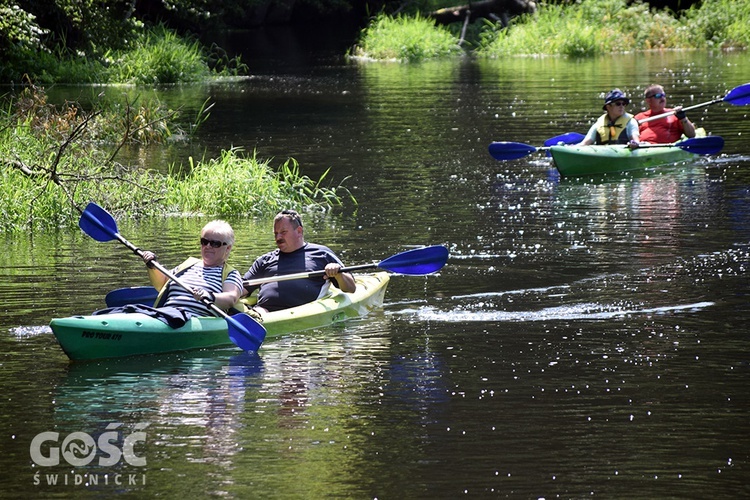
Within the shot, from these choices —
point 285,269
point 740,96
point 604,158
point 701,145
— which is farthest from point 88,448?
point 740,96

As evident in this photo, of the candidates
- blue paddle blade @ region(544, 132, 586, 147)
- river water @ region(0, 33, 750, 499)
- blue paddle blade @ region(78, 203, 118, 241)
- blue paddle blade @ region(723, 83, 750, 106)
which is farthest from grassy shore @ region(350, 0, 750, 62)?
blue paddle blade @ region(78, 203, 118, 241)

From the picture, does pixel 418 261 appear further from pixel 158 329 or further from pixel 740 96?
pixel 740 96

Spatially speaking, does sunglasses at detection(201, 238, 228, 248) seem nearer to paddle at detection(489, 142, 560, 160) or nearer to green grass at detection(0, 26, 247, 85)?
paddle at detection(489, 142, 560, 160)

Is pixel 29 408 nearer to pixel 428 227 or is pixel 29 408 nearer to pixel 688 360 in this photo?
pixel 688 360

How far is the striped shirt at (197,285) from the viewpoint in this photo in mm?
8586

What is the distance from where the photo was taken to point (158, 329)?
8320 millimetres

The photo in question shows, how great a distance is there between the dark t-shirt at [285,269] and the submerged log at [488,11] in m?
31.1

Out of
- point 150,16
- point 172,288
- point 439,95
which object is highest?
point 150,16

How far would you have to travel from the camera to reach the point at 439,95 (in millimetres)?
25812

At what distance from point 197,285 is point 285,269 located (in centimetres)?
82

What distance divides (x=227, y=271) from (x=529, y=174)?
8.26 metres

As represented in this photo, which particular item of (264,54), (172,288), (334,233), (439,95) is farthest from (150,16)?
(172,288)

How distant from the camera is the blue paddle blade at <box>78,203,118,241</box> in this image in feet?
30.7

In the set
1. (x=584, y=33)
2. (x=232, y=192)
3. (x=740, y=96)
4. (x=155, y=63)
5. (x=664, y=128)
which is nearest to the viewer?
(x=232, y=192)
